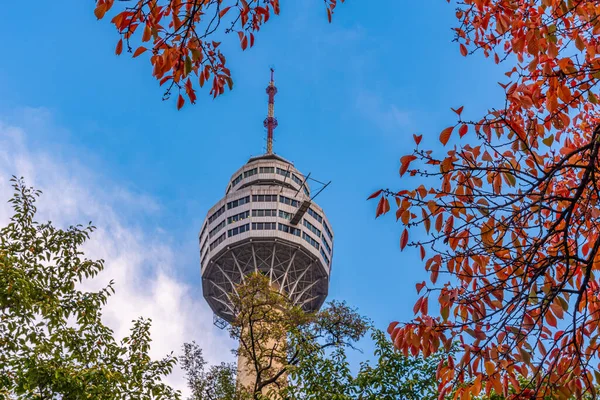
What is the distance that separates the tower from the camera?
52.9 metres

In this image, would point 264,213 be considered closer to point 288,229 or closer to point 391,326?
point 288,229

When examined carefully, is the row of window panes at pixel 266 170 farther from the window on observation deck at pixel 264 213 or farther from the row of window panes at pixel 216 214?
the window on observation deck at pixel 264 213

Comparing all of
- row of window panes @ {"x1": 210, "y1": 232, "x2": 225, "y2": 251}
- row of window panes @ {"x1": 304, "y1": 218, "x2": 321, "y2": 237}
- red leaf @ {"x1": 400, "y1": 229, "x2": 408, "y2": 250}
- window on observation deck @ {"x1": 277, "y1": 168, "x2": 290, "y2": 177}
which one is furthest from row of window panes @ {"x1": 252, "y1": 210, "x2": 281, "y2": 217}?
red leaf @ {"x1": 400, "y1": 229, "x2": 408, "y2": 250}

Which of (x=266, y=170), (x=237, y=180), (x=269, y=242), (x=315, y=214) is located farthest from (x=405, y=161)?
(x=237, y=180)

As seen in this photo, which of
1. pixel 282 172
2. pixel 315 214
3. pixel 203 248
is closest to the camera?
pixel 315 214

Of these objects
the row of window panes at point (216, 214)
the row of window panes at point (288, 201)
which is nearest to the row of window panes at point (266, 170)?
the row of window panes at point (288, 201)

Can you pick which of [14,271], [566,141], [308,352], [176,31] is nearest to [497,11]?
[566,141]

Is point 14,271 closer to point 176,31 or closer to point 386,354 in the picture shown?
point 176,31

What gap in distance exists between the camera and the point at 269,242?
5250 centimetres

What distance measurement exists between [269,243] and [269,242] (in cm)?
16

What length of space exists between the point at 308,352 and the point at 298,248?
3899 cm

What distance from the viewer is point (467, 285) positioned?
18.2 ft

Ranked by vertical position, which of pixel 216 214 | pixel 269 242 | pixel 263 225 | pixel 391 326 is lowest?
pixel 391 326

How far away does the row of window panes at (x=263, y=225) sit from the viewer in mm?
52719
